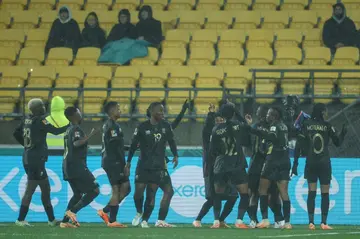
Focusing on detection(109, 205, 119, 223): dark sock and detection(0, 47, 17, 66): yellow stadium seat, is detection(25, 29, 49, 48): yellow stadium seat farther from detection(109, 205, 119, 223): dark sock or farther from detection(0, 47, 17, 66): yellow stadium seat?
detection(109, 205, 119, 223): dark sock

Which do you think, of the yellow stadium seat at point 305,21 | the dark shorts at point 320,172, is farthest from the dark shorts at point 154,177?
the yellow stadium seat at point 305,21

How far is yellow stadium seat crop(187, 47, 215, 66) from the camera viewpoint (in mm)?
22938

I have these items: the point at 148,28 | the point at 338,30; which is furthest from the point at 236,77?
the point at 338,30

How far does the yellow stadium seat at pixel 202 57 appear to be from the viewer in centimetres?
2294

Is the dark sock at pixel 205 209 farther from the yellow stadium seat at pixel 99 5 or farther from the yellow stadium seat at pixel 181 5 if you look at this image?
the yellow stadium seat at pixel 99 5

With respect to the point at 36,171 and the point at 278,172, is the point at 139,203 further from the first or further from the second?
the point at 278,172

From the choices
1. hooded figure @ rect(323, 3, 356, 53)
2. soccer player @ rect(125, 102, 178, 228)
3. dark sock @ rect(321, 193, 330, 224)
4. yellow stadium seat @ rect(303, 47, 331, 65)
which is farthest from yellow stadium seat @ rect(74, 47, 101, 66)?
dark sock @ rect(321, 193, 330, 224)

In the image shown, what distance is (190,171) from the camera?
1903cm

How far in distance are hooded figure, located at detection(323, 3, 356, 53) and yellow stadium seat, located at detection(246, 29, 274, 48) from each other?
125 cm

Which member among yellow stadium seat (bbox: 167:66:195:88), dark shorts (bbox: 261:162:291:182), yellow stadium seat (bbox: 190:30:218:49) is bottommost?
dark shorts (bbox: 261:162:291:182)

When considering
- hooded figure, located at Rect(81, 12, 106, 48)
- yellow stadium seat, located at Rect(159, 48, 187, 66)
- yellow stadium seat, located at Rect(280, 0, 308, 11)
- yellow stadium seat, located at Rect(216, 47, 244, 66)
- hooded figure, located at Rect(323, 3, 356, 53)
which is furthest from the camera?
yellow stadium seat, located at Rect(280, 0, 308, 11)

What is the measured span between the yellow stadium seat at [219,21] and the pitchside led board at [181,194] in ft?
19.5

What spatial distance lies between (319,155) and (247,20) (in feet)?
26.7

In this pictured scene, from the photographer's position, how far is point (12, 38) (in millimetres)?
24484
